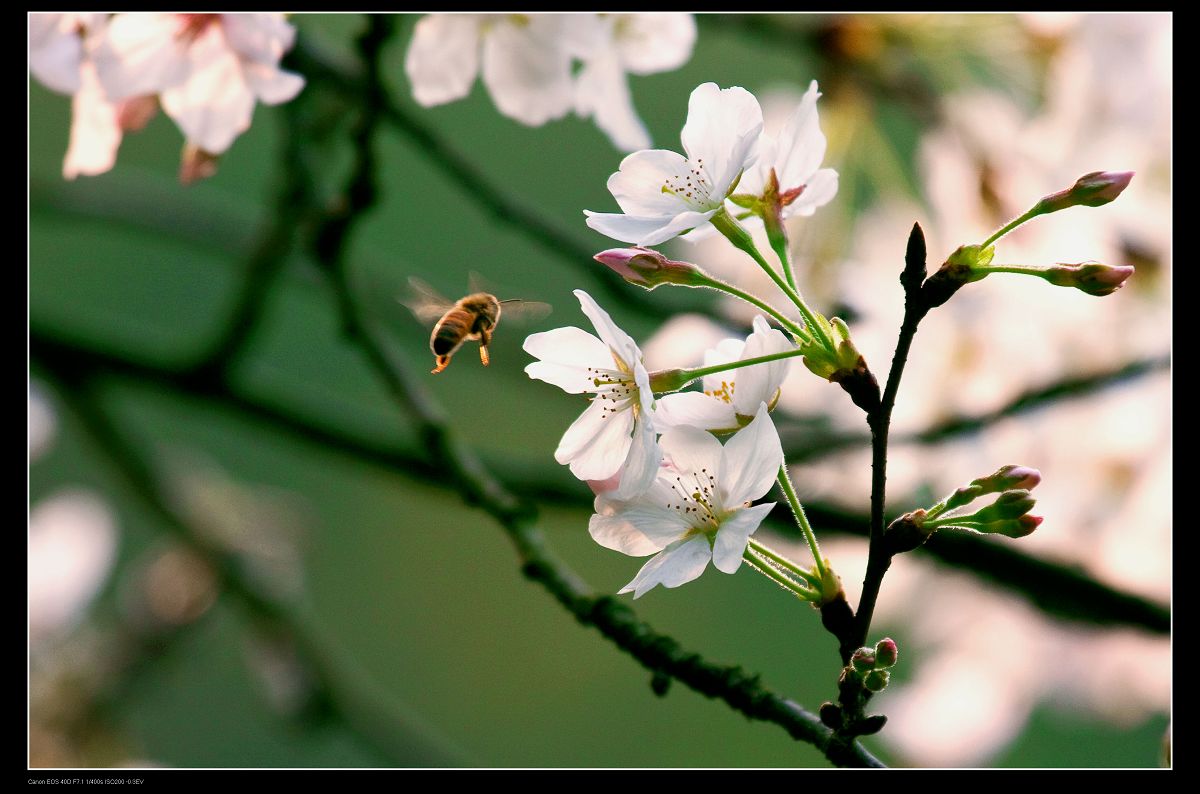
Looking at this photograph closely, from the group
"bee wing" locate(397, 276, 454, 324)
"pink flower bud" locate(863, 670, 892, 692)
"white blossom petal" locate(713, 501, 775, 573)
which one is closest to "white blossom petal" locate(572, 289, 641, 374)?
"white blossom petal" locate(713, 501, 775, 573)

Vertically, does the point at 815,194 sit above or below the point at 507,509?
above

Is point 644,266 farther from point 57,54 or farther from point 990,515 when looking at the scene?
point 57,54

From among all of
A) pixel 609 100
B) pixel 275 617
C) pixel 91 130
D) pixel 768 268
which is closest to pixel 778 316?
pixel 768 268

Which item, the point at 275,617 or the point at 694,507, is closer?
the point at 694,507

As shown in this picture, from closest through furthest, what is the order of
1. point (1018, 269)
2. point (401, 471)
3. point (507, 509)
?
point (1018, 269)
point (507, 509)
point (401, 471)

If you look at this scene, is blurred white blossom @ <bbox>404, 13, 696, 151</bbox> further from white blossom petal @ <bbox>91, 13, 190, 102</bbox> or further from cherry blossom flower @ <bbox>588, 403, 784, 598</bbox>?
cherry blossom flower @ <bbox>588, 403, 784, 598</bbox>

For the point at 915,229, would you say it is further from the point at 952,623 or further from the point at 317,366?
the point at 317,366
